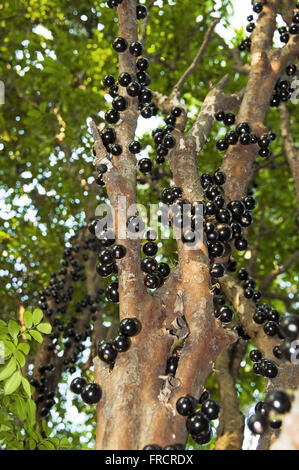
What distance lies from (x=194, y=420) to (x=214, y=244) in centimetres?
134

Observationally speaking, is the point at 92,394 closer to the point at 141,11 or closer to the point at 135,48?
the point at 135,48

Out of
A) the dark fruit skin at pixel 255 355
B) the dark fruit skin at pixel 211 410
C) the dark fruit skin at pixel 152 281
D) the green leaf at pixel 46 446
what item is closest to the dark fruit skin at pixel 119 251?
the dark fruit skin at pixel 152 281

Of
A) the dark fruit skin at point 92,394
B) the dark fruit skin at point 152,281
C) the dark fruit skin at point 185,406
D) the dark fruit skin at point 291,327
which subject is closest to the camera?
the dark fruit skin at point 291,327

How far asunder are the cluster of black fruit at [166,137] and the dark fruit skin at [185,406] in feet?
7.16

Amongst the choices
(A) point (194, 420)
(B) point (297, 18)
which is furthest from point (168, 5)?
(A) point (194, 420)

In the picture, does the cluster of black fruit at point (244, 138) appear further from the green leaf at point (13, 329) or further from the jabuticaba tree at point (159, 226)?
the green leaf at point (13, 329)

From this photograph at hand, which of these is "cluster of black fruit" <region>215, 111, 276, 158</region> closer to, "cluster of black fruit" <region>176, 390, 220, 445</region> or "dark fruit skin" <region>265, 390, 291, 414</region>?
"cluster of black fruit" <region>176, 390, 220, 445</region>

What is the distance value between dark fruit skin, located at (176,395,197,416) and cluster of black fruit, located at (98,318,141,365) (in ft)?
1.51

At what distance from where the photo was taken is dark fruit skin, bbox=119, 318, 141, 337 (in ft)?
8.66

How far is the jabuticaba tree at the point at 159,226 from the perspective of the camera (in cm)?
256

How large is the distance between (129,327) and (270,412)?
3.03 feet

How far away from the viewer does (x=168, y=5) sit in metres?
7.11

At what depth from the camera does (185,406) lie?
7.81 ft

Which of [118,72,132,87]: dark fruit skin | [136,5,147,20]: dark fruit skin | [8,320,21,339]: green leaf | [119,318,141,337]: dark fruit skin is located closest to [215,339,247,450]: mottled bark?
[119,318,141,337]: dark fruit skin
